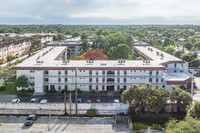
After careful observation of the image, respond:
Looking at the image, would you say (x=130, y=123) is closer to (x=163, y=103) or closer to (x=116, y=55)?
(x=163, y=103)

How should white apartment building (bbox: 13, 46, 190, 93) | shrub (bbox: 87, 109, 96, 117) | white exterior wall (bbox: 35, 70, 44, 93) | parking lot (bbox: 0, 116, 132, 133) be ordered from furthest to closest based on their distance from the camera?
white apartment building (bbox: 13, 46, 190, 93) < white exterior wall (bbox: 35, 70, 44, 93) < shrub (bbox: 87, 109, 96, 117) < parking lot (bbox: 0, 116, 132, 133)

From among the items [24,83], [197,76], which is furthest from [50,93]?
[197,76]

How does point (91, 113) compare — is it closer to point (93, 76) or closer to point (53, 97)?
point (53, 97)

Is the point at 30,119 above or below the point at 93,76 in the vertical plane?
below

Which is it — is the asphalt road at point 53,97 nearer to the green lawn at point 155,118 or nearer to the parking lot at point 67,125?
the parking lot at point 67,125

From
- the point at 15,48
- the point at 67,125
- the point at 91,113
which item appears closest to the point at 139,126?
the point at 91,113

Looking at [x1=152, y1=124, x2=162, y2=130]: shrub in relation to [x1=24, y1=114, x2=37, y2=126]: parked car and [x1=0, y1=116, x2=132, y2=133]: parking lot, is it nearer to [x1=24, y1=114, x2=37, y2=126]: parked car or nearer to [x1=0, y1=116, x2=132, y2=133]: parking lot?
[x1=0, y1=116, x2=132, y2=133]: parking lot

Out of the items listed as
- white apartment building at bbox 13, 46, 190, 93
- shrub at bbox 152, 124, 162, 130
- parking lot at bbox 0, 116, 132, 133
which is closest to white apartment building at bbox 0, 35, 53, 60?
white apartment building at bbox 13, 46, 190, 93

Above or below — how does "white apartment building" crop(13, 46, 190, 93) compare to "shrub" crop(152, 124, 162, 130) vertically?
above
